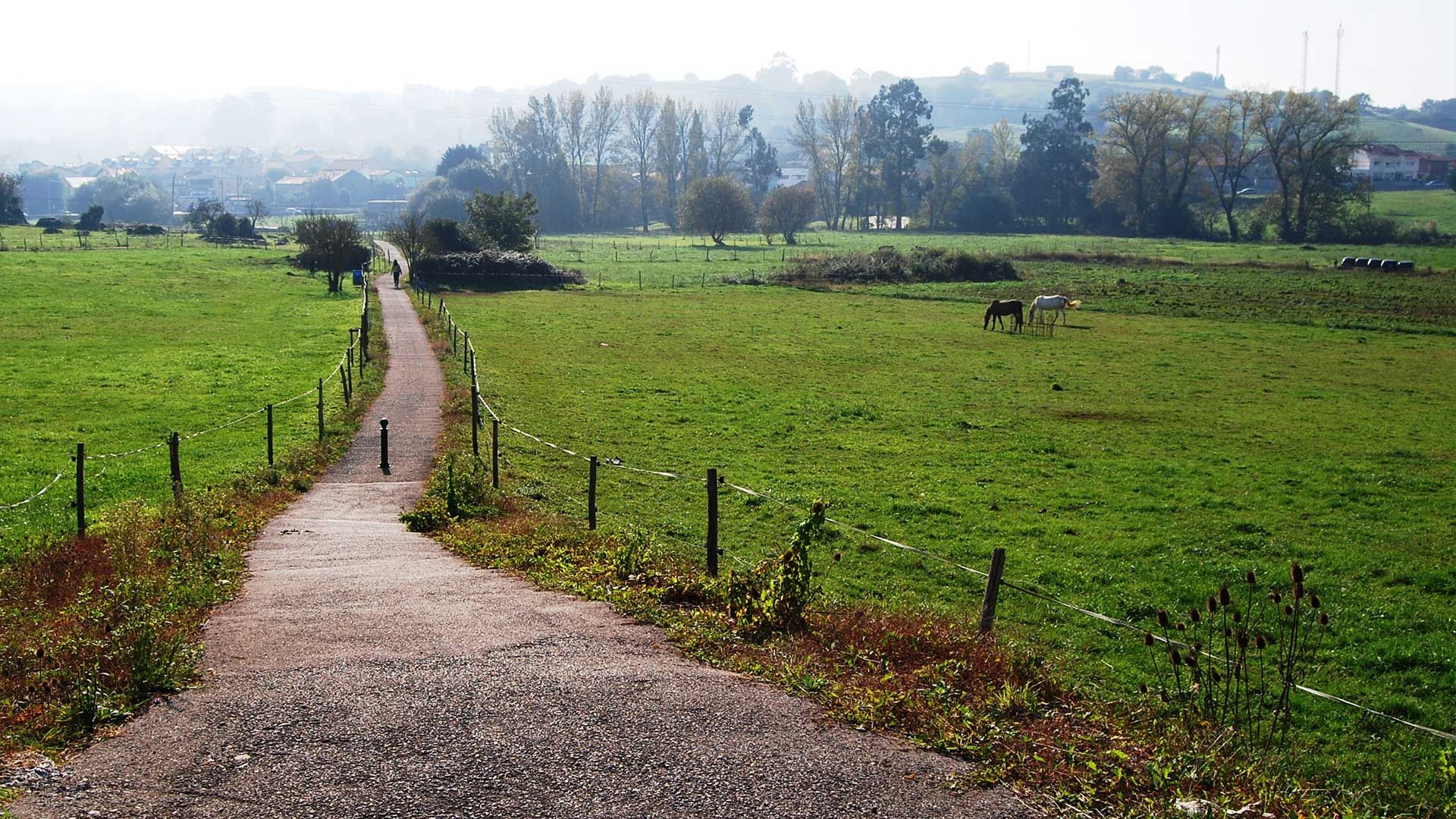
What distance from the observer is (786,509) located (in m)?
17.6

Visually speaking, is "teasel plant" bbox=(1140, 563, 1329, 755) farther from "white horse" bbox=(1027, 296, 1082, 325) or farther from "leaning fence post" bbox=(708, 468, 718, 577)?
"white horse" bbox=(1027, 296, 1082, 325)

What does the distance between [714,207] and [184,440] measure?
99.3m

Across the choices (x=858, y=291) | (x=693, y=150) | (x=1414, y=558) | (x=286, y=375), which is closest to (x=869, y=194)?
(x=693, y=150)

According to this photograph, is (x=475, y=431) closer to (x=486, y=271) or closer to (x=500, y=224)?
(x=486, y=271)

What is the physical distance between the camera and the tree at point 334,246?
205ft

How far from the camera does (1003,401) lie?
29016 mm

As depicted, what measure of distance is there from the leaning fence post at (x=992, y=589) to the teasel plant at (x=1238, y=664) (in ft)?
4.01

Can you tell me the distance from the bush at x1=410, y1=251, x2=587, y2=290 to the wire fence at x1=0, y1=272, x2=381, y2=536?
24.7 metres

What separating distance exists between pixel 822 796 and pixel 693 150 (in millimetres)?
184295

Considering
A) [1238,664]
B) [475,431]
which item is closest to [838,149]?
[475,431]

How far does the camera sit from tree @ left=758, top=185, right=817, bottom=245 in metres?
124

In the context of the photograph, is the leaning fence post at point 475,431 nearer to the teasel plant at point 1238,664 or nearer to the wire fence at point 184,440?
the wire fence at point 184,440

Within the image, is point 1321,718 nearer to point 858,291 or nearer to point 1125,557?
point 1125,557

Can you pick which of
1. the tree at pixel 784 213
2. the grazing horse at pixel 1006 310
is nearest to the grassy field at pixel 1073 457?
the grazing horse at pixel 1006 310
